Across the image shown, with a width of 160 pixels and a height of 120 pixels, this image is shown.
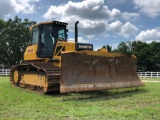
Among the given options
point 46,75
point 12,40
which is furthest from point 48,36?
point 12,40

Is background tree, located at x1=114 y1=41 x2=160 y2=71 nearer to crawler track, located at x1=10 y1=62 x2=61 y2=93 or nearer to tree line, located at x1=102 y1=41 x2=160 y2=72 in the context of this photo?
tree line, located at x1=102 y1=41 x2=160 y2=72

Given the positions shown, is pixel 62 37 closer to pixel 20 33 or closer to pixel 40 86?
pixel 40 86

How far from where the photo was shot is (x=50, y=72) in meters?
10.2

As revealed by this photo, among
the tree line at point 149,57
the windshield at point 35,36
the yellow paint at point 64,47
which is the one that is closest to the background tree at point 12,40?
the tree line at point 149,57

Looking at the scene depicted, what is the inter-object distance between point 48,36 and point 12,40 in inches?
1270

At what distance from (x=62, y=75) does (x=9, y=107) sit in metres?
2.43

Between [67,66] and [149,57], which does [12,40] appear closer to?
[149,57]

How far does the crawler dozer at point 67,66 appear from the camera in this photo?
9.64 meters

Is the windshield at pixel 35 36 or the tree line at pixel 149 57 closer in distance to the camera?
the windshield at pixel 35 36

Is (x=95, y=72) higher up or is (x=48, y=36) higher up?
(x=48, y=36)

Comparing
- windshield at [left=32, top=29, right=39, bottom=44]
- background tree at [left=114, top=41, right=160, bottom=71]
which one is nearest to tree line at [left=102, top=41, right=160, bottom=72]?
background tree at [left=114, top=41, right=160, bottom=71]

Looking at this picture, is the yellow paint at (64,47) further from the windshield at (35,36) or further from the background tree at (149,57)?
the background tree at (149,57)

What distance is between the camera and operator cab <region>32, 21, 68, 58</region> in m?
12.0

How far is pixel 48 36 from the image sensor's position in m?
12.2
